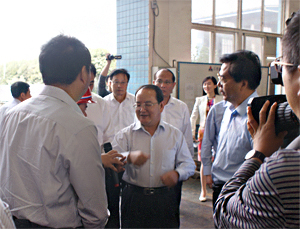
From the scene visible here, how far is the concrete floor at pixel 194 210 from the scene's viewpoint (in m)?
3.35

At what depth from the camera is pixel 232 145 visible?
1.93 m

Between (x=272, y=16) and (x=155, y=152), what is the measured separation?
6969mm

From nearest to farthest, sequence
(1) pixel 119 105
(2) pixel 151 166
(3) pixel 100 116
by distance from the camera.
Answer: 1. (2) pixel 151 166
2. (3) pixel 100 116
3. (1) pixel 119 105

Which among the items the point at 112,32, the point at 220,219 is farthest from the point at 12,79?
the point at 220,219

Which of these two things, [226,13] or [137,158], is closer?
[137,158]

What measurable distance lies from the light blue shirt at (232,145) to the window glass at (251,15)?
570 centimetres

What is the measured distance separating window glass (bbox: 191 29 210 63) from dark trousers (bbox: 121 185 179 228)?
14.9 feet

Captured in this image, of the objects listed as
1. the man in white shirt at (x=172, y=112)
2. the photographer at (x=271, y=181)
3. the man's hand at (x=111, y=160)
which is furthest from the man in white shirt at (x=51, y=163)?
the man in white shirt at (x=172, y=112)

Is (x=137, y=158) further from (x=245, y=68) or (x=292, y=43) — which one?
(x=292, y=43)

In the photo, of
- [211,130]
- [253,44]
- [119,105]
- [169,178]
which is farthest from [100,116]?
[253,44]

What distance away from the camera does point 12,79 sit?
5023 millimetres

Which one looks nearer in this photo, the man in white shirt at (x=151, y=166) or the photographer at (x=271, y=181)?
the photographer at (x=271, y=181)

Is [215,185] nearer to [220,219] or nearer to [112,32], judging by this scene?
[220,219]

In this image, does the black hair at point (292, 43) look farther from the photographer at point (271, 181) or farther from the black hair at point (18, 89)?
the black hair at point (18, 89)
